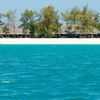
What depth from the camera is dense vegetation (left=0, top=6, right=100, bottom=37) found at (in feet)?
457

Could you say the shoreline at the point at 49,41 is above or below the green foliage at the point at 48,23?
below

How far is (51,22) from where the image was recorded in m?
140

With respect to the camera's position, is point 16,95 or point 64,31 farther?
point 64,31

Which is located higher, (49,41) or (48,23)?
(48,23)

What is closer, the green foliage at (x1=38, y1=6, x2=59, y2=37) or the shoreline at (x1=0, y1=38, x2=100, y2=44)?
the shoreline at (x1=0, y1=38, x2=100, y2=44)

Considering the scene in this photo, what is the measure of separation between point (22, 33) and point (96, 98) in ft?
410

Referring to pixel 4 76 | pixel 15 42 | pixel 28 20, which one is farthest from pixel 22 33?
pixel 4 76

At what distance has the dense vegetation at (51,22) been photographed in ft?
457

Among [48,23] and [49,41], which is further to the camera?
[48,23]

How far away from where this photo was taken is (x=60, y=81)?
2783cm

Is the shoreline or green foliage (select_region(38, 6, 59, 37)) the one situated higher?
green foliage (select_region(38, 6, 59, 37))

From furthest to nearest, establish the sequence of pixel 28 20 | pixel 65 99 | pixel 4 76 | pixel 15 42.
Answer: pixel 28 20 < pixel 15 42 < pixel 4 76 < pixel 65 99

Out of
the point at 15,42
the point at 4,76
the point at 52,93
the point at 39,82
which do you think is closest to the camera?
the point at 52,93

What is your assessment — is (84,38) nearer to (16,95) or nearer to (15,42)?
(15,42)
